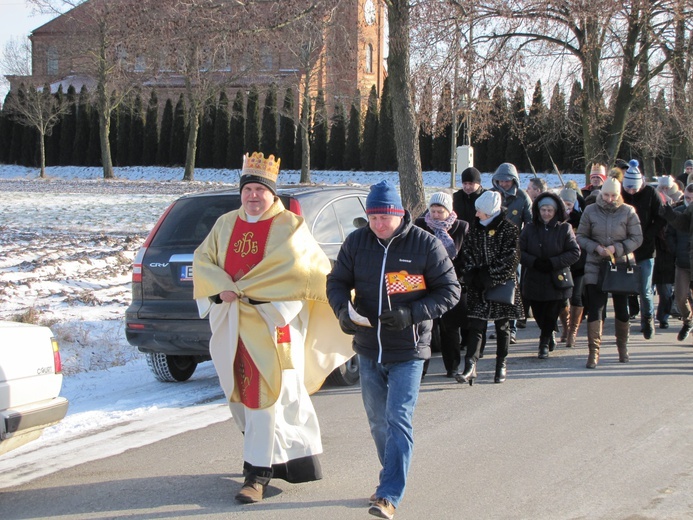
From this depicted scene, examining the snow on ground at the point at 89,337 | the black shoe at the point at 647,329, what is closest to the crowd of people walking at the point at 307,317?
the snow on ground at the point at 89,337

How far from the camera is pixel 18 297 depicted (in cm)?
1112

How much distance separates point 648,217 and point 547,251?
193 cm

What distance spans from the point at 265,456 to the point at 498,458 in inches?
70.2

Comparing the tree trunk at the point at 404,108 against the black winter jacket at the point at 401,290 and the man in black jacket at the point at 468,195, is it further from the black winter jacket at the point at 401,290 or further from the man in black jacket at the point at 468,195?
the black winter jacket at the point at 401,290

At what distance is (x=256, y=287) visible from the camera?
5.18 metres

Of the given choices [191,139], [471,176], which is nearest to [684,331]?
[471,176]

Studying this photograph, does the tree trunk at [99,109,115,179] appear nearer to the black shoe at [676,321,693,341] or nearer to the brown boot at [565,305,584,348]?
the brown boot at [565,305,584,348]

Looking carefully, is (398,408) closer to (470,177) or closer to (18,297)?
(470,177)

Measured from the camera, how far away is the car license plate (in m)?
7.68

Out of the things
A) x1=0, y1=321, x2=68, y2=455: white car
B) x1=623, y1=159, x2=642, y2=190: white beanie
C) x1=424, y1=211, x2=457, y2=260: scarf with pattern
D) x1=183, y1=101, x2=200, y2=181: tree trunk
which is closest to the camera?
x1=0, y1=321, x2=68, y2=455: white car

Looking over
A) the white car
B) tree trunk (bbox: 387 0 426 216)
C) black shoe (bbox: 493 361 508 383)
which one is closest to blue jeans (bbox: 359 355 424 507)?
the white car

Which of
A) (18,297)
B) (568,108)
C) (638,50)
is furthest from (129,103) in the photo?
(18,297)

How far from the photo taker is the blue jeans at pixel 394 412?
470cm

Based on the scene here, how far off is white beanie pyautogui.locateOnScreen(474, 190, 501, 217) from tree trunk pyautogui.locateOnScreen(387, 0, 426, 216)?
769 cm
